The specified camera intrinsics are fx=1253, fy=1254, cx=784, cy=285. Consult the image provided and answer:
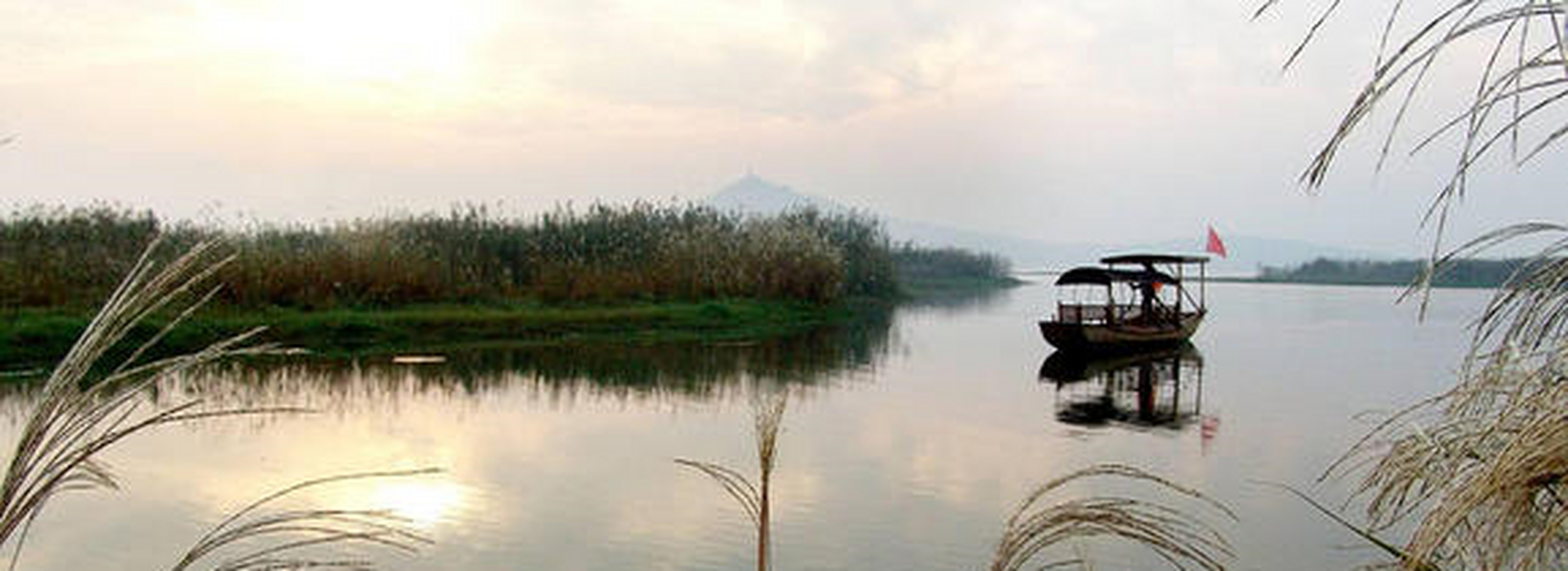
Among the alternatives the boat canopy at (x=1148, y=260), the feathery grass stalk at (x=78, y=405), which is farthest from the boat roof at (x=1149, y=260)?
the feathery grass stalk at (x=78, y=405)

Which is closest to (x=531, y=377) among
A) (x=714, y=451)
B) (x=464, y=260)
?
(x=714, y=451)

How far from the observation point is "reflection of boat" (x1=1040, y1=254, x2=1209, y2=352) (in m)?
27.5

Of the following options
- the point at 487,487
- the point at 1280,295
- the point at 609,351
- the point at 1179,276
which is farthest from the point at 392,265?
the point at 1280,295

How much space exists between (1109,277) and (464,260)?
15.3 m

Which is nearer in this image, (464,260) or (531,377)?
(531,377)

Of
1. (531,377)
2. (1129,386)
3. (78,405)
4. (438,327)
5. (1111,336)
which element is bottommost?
(1129,386)

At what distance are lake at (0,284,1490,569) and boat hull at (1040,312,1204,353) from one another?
1.25 meters

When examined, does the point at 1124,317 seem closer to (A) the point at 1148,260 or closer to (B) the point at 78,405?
(A) the point at 1148,260

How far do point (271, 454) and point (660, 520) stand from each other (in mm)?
4940

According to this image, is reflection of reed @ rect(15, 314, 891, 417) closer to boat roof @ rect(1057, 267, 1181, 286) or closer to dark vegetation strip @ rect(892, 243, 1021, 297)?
boat roof @ rect(1057, 267, 1181, 286)

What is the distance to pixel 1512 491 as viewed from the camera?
6.32 feet

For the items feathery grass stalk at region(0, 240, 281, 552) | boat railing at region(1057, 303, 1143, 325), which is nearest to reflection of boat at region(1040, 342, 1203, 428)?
boat railing at region(1057, 303, 1143, 325)

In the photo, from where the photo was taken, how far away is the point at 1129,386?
73.1 ft

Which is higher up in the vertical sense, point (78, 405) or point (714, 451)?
point (78, 405)
